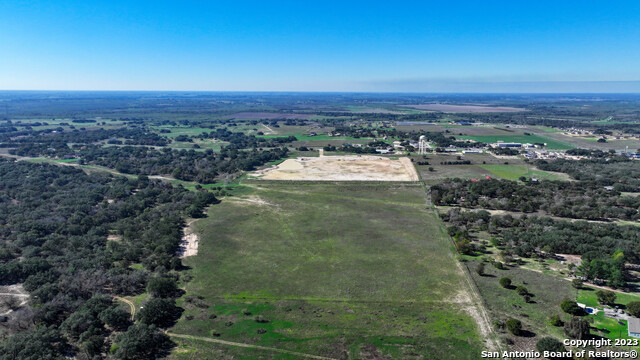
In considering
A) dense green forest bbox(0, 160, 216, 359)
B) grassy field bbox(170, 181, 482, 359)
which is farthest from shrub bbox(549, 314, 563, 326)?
dense green forest bbox(0, 160, 216, 359)

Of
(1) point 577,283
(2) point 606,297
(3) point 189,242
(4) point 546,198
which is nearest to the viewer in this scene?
(2) point 606,297

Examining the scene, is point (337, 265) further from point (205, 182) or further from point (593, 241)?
point (205, 182)

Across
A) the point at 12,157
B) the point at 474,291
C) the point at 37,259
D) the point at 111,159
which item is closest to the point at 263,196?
the point at 37,259

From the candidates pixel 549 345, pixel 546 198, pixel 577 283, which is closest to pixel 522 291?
pixel 577 283

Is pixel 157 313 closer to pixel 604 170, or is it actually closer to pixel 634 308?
pixel 634 308

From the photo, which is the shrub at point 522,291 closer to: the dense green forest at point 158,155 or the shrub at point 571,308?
the shrub at point 571,308

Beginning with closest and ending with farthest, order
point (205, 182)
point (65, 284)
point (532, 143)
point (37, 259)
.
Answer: point (65, 284) < point (37, 259) < point (205, 182) < point (532, 143)
